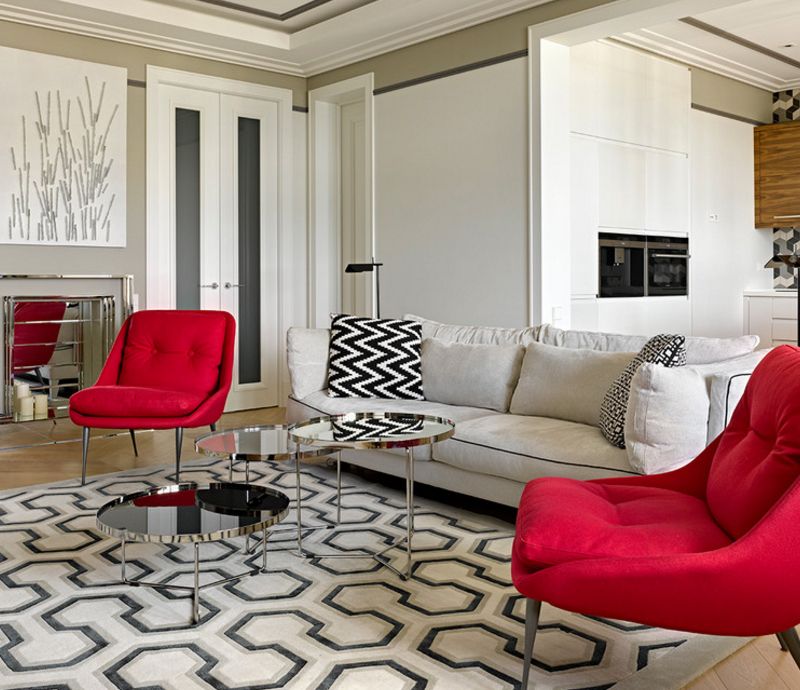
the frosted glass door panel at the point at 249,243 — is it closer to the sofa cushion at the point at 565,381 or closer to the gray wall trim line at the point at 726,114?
the sofa cushion at the point at 565,381

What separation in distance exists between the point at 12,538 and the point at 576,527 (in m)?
2.31

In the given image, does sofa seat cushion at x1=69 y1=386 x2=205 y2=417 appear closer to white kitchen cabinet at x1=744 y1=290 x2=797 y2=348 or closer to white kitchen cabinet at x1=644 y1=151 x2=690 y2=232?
white kitchen cabinet at x1=644 y1=151 x2=690 y2=232

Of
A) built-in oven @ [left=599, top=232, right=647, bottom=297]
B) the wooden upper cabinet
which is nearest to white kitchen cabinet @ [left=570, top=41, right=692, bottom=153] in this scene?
built-in oven @ [left=599, top=232, right=647, bottom=297]

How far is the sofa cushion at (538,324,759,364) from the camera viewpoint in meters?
3.11

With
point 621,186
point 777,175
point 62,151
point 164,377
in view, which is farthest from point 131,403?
point 777,175

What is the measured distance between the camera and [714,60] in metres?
6.45

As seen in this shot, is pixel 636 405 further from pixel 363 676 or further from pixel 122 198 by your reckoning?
pixel 122 198

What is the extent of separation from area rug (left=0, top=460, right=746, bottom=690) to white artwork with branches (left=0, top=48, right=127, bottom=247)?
8.65 feet

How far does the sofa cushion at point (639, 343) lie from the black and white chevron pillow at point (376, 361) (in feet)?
2.23

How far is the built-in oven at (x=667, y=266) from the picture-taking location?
240 inches

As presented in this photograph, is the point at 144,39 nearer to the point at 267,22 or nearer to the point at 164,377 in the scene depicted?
the point at 267,22

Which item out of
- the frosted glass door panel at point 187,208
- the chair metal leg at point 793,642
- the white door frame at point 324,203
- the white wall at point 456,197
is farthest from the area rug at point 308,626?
the white door frame at point 324,203

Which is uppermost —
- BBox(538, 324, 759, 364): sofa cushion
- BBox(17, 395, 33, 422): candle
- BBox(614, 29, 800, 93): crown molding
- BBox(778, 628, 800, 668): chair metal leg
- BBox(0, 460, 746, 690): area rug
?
BBox(614, 29, 800, 93): crown molding

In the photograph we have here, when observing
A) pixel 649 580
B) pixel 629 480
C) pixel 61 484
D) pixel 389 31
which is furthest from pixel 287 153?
pixel 649 580
